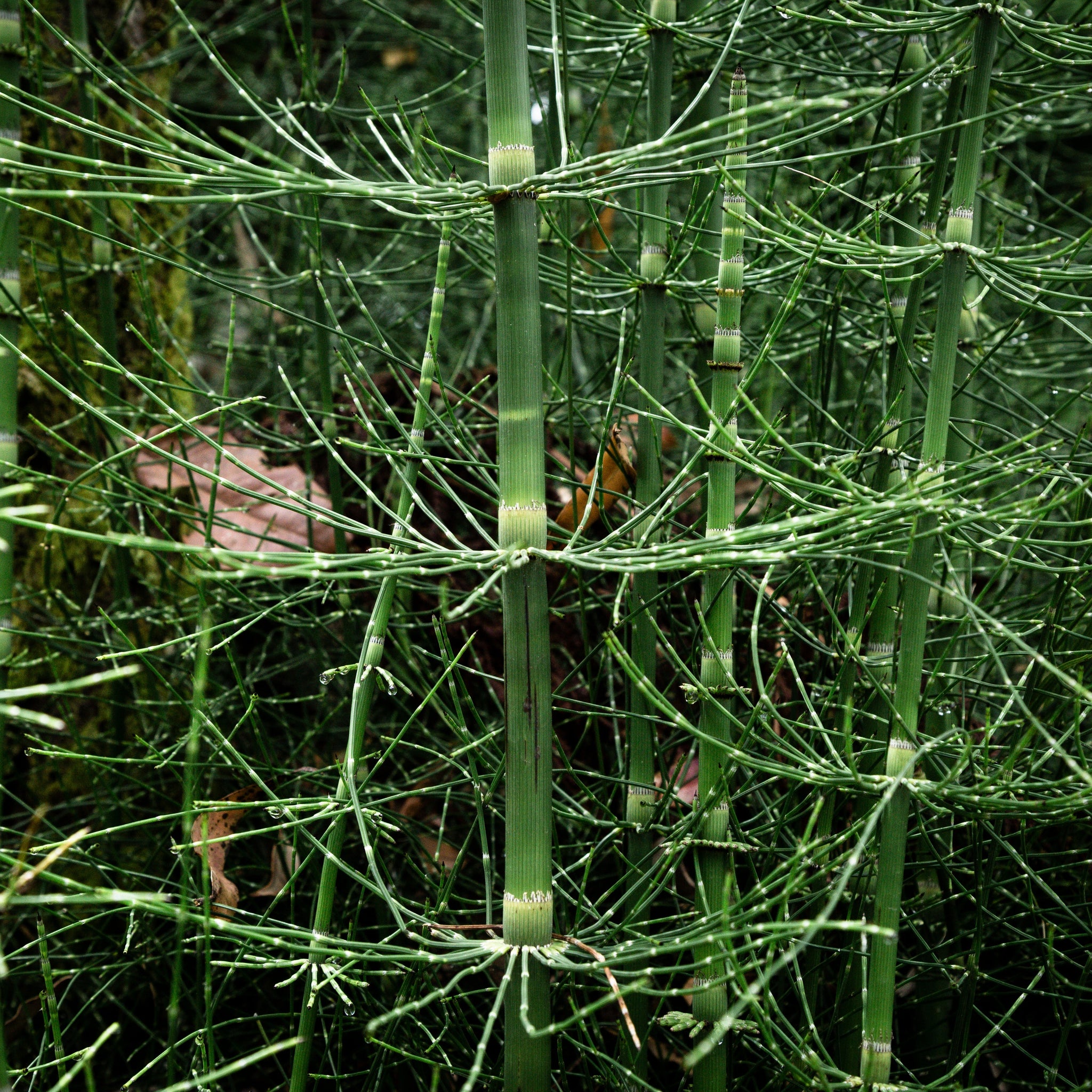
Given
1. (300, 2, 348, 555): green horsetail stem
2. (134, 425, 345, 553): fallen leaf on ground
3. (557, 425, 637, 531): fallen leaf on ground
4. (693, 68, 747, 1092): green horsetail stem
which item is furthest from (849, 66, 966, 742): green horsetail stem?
(134, 425, 345, 553): fallen leaf on ground

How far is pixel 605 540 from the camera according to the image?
921 millimetres

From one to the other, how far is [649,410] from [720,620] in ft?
0.84

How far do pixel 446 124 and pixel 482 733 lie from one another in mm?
2271

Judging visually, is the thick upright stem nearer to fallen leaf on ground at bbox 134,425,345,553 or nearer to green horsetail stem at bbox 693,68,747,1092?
fallen leaf on ground at bbox 134,425,345,553

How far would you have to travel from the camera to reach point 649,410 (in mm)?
1171

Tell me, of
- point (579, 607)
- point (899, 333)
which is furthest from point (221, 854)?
point (899, 333)

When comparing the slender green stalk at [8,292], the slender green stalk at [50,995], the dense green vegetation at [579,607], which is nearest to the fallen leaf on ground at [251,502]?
the dense green vegetation at [579,607]

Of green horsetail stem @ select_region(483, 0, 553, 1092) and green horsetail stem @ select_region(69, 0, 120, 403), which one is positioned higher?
green horsetail stem @ select_region(69, 0, 120, 403)

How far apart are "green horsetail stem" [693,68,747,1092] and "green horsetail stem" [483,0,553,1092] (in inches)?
7.3

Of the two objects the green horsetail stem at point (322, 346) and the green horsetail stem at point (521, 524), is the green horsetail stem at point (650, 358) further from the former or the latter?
the green horsetail stem at point (322, 346)

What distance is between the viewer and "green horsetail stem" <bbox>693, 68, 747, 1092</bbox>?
40.3 inches

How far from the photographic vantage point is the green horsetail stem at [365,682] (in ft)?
3.26

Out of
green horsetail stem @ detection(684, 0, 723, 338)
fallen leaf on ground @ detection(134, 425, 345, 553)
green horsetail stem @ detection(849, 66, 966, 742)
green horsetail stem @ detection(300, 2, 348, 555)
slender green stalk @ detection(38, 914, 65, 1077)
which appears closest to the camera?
slender green stalk @ detection(38, 914, 65, 1077)

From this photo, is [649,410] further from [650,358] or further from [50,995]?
[50,995]
